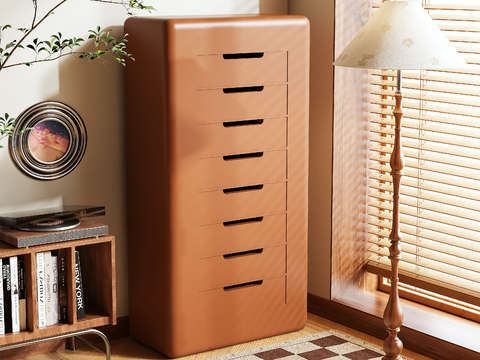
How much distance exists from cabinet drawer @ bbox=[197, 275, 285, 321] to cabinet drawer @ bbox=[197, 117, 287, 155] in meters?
0.53

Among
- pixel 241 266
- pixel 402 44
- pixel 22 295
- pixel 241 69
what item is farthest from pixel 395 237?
pixel 22 295

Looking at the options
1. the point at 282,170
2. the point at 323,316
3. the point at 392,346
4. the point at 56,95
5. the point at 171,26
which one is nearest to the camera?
the point at 392,346

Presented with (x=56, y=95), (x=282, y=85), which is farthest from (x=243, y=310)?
(x=56, y=95)

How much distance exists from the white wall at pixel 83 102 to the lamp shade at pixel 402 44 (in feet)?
3.15

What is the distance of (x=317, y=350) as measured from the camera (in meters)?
2.56

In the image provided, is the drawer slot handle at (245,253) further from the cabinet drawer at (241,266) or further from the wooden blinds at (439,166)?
the wooden blinds at (439,166)

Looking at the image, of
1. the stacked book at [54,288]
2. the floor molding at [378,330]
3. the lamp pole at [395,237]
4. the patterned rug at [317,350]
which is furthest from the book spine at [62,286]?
the floor molding at [378,330]

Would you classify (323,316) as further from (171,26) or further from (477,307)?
(171,26)

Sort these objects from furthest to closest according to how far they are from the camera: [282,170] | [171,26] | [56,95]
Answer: [282,170]
[56,95]
[171,26]

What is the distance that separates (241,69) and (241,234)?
24.6 inches

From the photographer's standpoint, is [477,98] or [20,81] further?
[477,98]

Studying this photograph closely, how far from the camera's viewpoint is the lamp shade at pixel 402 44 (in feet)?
6.00

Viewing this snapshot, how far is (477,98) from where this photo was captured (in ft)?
8.36

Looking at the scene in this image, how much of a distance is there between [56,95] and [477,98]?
5.26 feet
